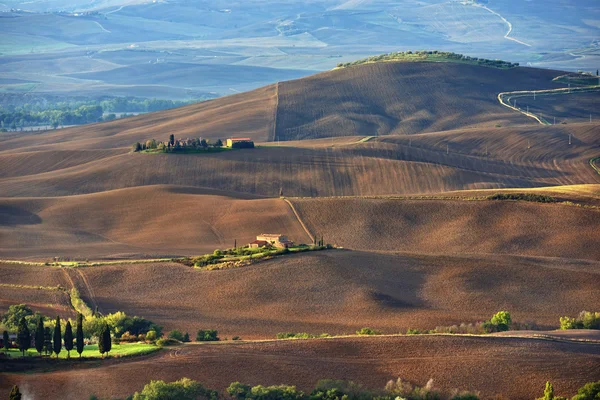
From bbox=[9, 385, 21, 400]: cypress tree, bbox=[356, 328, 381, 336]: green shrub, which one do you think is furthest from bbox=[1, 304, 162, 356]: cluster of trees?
bbox=[356, 328, 381, 336]: green shrub

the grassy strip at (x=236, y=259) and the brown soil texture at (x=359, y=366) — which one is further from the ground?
the grassy strip at (x=236, y=259)

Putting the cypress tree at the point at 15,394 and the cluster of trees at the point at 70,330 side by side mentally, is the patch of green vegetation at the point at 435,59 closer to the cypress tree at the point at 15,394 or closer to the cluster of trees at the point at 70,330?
the cluster of trees at the point at 70,330

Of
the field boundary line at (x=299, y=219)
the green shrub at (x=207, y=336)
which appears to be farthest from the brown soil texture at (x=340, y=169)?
the green shrub at (x=207, y=336)

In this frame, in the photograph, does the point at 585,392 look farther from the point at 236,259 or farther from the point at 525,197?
the point at 525,197

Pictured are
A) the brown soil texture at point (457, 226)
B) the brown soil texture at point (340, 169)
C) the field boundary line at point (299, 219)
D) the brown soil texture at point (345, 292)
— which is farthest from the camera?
the brown soil texture at point (340, 169)

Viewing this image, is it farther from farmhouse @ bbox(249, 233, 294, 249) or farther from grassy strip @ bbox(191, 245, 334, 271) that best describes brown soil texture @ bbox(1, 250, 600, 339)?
farmhouse @ bbox(249, 233, 294, 249)

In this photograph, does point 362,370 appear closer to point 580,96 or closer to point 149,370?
point 149,370
